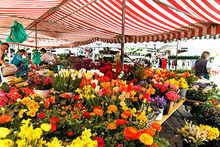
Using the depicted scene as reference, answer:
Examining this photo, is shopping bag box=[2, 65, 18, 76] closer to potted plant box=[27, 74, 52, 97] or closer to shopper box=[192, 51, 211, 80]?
potted plant box=[27, 74, 52, 97]

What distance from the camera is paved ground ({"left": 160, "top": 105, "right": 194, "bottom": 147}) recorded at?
291 cm

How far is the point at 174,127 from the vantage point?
355cm

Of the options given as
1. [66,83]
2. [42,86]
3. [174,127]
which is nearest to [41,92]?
[42,86]

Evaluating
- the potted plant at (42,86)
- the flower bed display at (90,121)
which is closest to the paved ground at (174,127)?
the flower bed display at (90,121)

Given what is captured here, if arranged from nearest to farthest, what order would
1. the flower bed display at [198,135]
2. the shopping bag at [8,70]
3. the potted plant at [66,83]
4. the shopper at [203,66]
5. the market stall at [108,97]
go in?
the market stall at [108,97] < the potted plant at [66,83] < the flower bed display at [198,135] < the shopping bag at [8,70] < the shopper at [203,66]

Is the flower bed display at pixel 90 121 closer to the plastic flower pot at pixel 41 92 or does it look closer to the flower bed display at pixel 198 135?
the plastic flower pot at pixel 41 92

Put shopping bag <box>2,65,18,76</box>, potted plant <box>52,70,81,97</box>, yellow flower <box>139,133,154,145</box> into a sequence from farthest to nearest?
shopping bag <box>2,65,18,76</box> < potted plant <box>52,70,81,97</box> < yellow flower <box>139,133,154,145</box>

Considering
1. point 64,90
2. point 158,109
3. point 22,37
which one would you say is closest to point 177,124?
point 158,109

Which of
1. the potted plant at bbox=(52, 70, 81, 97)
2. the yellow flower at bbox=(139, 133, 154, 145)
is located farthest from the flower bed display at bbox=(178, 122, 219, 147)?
the potted plant at bbox=(52, 70, 81, 97)

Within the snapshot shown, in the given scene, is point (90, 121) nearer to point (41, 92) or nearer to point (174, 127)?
point (41, 92)

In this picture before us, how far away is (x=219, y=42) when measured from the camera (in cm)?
884

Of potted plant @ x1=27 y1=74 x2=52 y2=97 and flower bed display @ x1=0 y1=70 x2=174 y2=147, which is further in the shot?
potted plant @ x1=27 y1=74 x2=52 y2=97

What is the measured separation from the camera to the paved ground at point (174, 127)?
291 cm

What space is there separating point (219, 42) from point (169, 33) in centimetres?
632
